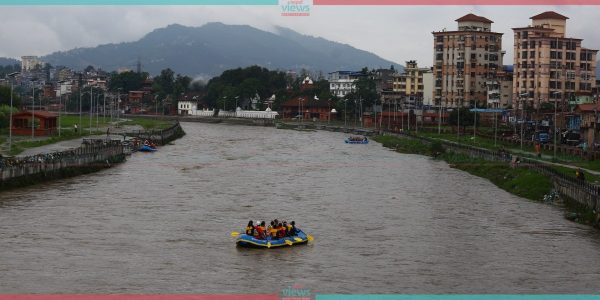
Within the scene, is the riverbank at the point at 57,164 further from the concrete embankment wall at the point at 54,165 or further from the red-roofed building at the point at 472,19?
the red-roofed building at the point at 472,19

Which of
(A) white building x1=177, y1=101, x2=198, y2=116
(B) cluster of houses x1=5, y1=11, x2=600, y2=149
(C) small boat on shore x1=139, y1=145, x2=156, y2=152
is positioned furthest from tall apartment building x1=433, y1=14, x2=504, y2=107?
(A) white building x1=177, y1=101, x2=198, y2=116

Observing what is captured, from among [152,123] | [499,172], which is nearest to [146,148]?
[499,172]

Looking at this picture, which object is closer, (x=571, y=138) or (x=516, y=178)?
(x=516, y=178)

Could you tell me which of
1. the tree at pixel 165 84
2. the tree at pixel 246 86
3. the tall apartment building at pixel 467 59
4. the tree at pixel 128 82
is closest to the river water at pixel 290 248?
the tall apartment building at pixel 467 59

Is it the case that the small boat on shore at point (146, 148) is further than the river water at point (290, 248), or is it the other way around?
the small boat on shore at point (146, 148)

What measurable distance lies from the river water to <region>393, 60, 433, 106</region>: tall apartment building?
7518 centimetres

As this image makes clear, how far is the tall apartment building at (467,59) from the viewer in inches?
4060

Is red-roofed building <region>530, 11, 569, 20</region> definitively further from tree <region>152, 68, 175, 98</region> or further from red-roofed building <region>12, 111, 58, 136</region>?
tree <region>152, 68, 175, 98</region>

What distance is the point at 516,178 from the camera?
1633 inches

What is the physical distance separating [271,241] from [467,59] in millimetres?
Answer: 81161

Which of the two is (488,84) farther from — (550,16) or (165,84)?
(165,84)

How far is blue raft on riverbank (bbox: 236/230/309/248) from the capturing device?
25.0 m

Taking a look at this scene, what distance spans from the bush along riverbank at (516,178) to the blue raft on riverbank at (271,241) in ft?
33.6

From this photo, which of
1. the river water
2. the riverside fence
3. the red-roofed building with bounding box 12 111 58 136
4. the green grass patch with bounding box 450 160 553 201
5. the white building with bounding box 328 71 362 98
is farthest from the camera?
the white building with bounding box 328 71 362 98
